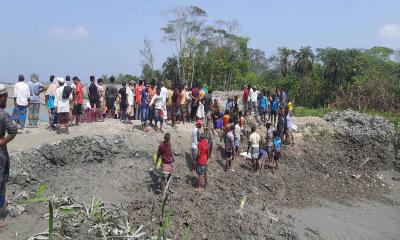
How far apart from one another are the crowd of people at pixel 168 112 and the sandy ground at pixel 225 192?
1.58 feet

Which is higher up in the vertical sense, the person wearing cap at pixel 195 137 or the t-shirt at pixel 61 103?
the t-shirt at pixel 61 103

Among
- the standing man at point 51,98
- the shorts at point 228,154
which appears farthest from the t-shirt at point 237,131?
the standing man at point 51,98

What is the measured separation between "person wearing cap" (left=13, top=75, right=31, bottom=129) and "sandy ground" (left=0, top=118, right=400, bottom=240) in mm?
562

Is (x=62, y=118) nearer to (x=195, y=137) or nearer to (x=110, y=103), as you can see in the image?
(x=110, y=103)

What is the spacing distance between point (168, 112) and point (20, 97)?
583 centimetres

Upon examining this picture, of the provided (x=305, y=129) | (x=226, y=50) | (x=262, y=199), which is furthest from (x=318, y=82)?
(x=262, y=199)

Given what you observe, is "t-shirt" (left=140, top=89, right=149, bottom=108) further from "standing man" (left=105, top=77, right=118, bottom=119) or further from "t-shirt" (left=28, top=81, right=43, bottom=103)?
"t-shirt" (left=28, top=81, right=43, bottom=103)

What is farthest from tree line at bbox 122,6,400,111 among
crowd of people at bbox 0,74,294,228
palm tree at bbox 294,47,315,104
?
crowd of people at bbox 0,74,294,228

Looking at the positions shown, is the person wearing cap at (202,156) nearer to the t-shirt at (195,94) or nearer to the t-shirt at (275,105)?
the t-shirt at (195,94)

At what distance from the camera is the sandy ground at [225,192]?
1056 cm

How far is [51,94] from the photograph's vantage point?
1359 cm

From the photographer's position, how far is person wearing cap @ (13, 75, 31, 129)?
1250 cm

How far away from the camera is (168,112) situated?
1669cm

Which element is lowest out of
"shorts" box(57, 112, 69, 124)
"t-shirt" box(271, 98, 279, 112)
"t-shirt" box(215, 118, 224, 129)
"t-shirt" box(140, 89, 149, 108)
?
"t-shirt" box(215, 118, 224, 129)
